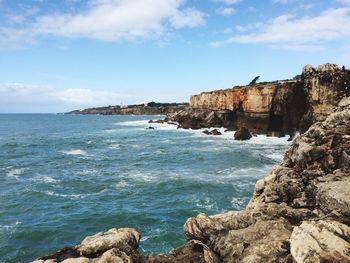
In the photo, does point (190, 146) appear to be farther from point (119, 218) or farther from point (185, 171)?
point (119, 218)

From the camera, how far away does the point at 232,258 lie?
10703 millimetres

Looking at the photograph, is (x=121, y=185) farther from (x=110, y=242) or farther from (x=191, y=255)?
(x=191, y=255)

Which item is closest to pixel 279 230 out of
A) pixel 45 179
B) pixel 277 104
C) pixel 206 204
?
pixel 206 204

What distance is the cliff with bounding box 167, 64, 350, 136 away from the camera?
50.4 metres

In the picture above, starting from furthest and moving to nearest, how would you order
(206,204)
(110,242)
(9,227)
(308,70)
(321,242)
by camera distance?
(308,70), (206,204), (9,227), (110,242), (321,242)

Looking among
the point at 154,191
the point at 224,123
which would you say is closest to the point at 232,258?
the point at 154,191

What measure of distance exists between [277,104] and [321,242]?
200 feet

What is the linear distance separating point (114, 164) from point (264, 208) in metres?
32.3

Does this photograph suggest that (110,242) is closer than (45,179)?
Yes

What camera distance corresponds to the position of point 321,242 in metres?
9.22

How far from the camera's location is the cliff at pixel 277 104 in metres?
50.4

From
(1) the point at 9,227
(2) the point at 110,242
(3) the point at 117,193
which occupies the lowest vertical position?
(1) the point at 9,227

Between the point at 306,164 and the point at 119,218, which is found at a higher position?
the point at 306,164

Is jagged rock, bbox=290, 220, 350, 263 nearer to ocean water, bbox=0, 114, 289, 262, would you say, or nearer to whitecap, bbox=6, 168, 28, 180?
ocean water, bbox=0, 114, 289, 262
